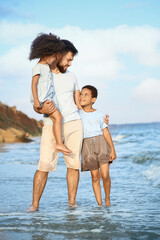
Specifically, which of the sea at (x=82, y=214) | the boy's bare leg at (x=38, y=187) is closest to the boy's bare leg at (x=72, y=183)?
the sea at (x=82, y=214)

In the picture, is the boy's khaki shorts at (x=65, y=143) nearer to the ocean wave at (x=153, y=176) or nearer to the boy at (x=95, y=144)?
the boy at (x=95, y=144)

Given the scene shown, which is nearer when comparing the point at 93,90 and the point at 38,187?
the point at 38,187

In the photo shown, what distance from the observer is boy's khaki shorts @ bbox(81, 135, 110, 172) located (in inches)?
184

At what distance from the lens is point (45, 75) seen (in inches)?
170

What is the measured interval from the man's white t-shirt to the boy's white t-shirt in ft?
0.65

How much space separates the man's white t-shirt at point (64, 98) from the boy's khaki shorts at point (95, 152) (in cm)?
40

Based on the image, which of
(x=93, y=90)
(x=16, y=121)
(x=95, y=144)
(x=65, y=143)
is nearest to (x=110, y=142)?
(x=95, y=144)

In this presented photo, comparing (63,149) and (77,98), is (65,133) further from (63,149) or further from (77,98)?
(77,98)

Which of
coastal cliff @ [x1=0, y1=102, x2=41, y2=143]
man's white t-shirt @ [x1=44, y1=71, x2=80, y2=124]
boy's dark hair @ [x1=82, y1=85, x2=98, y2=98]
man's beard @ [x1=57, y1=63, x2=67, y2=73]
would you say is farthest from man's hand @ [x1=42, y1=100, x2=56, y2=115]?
coastal cliff @ [x1=0, y1=102, x2=41, y2=143]

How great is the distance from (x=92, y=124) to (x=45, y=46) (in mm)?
1169

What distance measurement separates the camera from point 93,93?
4.76 m

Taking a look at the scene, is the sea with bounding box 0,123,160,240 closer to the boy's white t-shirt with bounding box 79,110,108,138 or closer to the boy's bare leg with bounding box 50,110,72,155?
the boy's bare leg with bounding box 50,110,72,155

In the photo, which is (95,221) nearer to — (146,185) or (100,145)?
(100,145)

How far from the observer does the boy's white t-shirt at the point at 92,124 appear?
15.5 feet
